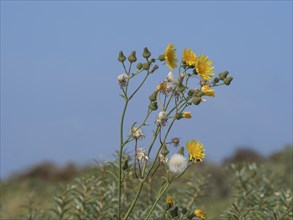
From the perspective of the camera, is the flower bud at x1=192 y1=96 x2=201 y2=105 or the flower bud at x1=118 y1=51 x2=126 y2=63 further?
the flower bud at x1=118 y1=51 x2=126 y2=63

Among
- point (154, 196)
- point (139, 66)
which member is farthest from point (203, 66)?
point (154, 196)

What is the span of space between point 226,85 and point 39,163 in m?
23.3

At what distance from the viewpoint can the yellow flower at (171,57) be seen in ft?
11.4

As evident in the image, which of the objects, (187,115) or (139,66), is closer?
(187,115)

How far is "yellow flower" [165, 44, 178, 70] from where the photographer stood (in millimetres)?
3467

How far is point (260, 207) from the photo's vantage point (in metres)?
5.03

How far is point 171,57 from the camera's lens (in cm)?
349

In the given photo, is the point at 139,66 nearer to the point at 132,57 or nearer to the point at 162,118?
the point at 132,57

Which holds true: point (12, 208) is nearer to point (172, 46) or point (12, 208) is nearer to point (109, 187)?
point (109, 187)

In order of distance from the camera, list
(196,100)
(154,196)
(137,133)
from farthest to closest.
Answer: (154,196), (137,133), (196,100)

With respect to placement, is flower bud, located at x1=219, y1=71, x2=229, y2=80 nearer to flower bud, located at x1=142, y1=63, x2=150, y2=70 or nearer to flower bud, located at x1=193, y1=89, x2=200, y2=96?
flower bud, located at x1=193, y1=89, x2=200, y2=96

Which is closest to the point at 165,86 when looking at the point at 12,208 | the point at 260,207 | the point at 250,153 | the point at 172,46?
the point at 172,46

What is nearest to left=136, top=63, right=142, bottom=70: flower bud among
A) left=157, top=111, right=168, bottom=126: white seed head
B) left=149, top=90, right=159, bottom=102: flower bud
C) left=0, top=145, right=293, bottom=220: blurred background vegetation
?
left=149, top=90, right=159, bottom=102: flower bud

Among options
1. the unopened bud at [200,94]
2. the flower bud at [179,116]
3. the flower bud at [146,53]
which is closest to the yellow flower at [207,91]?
the unopened bud at [200,94]
